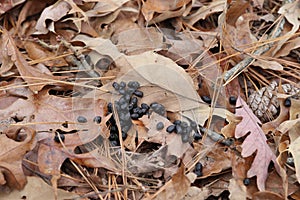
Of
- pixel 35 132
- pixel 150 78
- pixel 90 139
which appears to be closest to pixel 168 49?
pixel 150 78

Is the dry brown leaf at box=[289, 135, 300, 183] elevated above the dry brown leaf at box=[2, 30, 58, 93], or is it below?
below

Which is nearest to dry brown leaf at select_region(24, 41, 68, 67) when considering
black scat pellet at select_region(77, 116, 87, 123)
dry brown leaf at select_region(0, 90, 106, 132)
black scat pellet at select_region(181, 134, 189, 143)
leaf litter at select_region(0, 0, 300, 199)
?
leaf litter at select_region(0, 0, 300, 199)

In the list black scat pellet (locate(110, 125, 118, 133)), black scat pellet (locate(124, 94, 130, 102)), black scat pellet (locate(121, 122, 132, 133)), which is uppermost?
black scat pellet (locate(124, 94, 130, 102))

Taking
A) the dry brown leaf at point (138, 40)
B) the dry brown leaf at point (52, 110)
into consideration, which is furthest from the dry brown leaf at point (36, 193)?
the dry brown leaf at point (138, 40)

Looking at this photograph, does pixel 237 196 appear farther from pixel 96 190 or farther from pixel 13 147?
pixel 13 147

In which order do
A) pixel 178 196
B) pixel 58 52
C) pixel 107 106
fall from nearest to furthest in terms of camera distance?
pixel 178 196
pixel 107 106
pixel 58 52

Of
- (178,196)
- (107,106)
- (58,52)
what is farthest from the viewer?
(58,52)

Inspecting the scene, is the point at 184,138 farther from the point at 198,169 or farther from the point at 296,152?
the point at 296,152

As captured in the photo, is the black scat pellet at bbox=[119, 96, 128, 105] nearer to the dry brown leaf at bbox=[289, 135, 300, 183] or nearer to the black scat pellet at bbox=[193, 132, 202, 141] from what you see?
the black scat pellet at bbox=[193, 132, 202, 141]

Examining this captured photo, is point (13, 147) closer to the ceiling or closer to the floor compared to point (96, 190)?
closer to the ceiling
